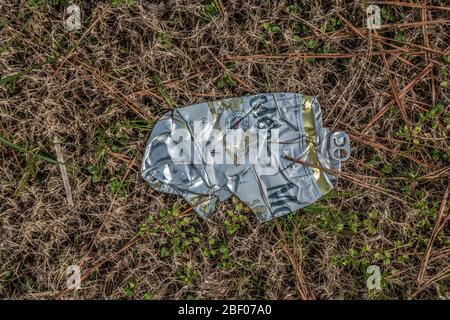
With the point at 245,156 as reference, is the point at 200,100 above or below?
above

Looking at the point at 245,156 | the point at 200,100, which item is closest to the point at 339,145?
the point at 245,156

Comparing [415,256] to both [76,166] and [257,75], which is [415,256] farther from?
[76,166]

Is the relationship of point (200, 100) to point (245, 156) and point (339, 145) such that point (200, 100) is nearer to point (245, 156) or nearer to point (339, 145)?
point (245, 156)
